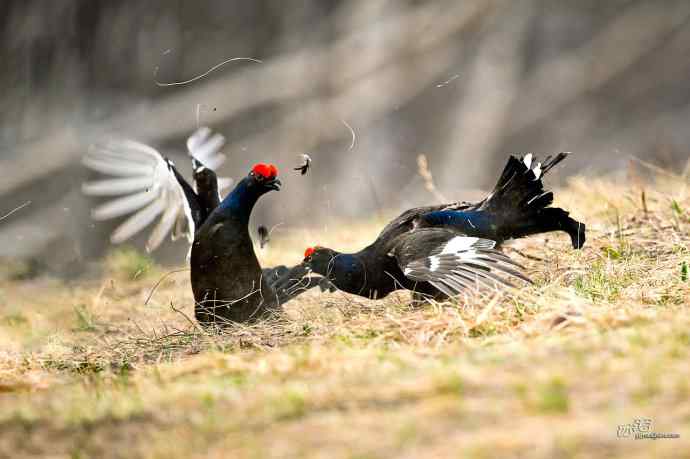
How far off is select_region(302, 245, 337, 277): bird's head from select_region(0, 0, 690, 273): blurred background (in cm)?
321

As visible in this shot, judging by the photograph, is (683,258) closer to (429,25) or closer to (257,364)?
(257,364)

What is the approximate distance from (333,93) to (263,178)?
7643mm

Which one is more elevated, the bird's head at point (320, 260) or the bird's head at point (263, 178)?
the bird's head at point (263, 178)

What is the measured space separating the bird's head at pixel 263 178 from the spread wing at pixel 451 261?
24.2 inches

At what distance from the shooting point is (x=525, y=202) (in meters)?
4.16

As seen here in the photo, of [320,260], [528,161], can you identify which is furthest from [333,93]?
[320,260]

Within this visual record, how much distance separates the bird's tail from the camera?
4148 millimetres

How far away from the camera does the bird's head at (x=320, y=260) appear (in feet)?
13.4

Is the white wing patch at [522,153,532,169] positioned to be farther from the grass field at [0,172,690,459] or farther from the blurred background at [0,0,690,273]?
the blurred background at [0,0,690,273]

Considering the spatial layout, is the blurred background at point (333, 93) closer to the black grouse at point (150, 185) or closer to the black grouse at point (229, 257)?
the black grouse at point (150, 185)

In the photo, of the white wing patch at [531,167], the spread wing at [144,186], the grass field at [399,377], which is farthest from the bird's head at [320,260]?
the white wing patch at [531,167]

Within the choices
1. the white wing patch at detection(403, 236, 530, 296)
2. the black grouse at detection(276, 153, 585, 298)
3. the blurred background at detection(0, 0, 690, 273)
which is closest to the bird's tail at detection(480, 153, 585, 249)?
the black grouse at detection(276, 153, 585, 298)

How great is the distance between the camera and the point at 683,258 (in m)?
3.65

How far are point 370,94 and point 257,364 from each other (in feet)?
30.9
